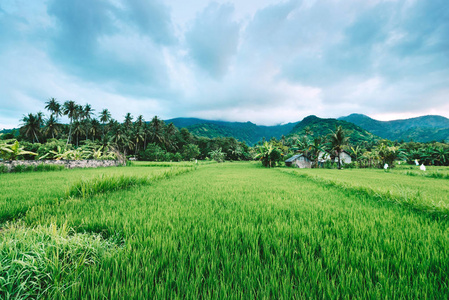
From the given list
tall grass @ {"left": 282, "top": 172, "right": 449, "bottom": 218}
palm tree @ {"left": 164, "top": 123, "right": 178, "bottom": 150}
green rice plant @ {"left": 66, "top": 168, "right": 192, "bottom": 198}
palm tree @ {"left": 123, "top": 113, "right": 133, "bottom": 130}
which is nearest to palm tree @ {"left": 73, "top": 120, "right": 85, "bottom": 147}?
palm tree @ {"left": 123, "top": 113, "right": 133, "bottom": 130}

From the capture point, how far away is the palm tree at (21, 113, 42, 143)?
3853 cm

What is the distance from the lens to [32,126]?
38844 millimetres

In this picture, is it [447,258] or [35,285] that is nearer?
[35,285]

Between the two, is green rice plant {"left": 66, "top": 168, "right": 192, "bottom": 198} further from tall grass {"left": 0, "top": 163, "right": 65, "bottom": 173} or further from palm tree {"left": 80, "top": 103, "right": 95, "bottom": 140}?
palm tree {"left": 80, "top": 103, "right": 95, "bottom": 140}

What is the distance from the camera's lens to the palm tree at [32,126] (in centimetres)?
3853

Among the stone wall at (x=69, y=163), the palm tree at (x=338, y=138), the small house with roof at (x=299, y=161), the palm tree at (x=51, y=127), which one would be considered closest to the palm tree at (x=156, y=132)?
the palm tree at (x=51, y=127)

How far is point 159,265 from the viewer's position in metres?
1.27

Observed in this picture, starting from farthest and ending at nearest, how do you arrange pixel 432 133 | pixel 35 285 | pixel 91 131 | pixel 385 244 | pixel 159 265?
pixel 432 133
pixel 91 131
pixel 385 244
pixel 159 265
pixel 35 285

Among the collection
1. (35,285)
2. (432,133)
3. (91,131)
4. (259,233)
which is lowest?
(259,233)

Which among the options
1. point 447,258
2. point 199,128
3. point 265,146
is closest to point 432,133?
point 199,128

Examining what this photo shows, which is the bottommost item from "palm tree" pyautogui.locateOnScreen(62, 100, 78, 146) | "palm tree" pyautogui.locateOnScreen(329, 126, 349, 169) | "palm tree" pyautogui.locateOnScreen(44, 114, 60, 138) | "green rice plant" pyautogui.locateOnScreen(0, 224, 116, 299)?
"green rice plant" pyautogui.locateOnScreen(0, 224, 116, 299)

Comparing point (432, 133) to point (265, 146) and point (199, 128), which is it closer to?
point (199, 128)

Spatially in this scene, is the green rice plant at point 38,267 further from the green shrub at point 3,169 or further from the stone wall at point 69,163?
the stone wall at point 69,163

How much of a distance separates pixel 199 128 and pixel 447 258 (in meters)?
169
